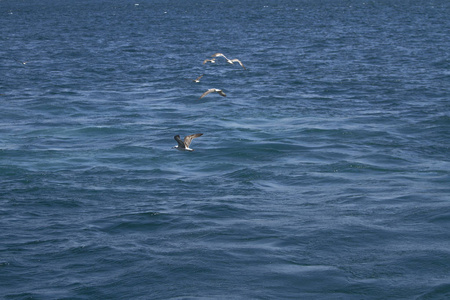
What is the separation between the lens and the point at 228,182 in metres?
22.1

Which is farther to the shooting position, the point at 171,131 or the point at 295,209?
the point at 171,131

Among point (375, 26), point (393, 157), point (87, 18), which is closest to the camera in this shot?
point (393, 157)

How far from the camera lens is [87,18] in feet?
350

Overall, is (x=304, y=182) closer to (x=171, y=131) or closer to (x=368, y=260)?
(x=368, y=260)

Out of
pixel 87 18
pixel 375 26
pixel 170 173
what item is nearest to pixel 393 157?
pixel 170 173

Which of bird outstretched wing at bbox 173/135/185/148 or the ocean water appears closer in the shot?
the ocean water

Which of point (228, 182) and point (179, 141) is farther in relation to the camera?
point (179, 141)

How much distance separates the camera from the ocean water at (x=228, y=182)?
51.7 ft

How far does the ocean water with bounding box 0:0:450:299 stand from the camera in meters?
15.8

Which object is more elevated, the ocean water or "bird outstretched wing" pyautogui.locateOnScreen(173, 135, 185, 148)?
A: "bird outstretched wing" pyautogui.locateOnScreen(173, 135, 185, 148)

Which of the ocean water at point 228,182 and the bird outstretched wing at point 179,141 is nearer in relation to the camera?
the ocean water at point 228,182

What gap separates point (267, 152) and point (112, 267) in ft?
34.5

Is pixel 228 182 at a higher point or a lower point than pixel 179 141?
lower

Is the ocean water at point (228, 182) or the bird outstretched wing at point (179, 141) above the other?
the bird outstretched wing at point (179, 141)
